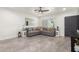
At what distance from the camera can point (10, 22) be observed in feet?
4.46

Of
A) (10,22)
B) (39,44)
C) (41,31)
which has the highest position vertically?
(10,22)

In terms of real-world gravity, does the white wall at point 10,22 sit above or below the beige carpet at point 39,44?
above

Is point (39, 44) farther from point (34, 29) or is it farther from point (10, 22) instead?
point (10, 22)

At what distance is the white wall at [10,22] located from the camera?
133 cm

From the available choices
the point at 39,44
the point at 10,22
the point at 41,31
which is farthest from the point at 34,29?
the point at 10,22

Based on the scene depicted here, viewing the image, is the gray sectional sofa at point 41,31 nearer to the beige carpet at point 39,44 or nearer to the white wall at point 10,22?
the beige carpet at point 39,44

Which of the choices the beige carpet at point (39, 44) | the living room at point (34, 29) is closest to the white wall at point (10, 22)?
the living room at point (34, 29)

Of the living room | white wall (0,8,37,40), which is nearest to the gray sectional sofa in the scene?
the living room

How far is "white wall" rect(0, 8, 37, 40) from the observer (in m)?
1.33

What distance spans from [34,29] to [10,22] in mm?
421

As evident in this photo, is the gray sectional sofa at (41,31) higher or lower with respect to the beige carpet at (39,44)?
higher

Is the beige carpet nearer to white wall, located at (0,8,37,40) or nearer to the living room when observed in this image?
the living room

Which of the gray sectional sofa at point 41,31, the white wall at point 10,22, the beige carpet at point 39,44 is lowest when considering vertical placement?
the beige carpet at point 39,44
